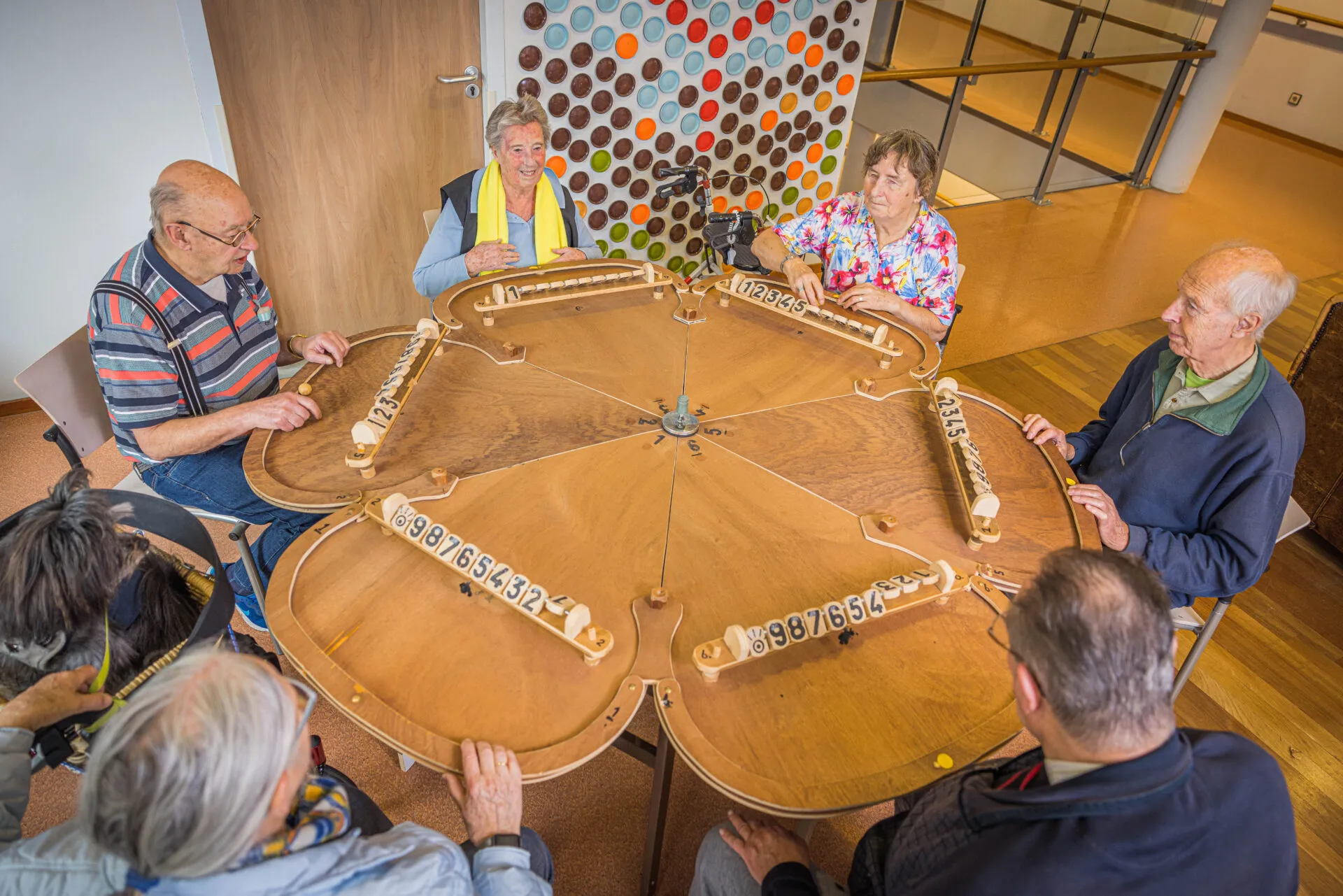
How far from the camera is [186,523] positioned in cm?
196

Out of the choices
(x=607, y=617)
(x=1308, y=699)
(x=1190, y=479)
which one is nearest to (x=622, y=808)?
(x=607, y=617)

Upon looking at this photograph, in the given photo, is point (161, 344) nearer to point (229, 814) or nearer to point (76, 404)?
point (76, 404)

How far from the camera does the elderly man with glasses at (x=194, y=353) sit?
215cm

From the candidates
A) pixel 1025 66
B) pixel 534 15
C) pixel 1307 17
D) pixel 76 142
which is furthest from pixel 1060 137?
pixel 76 142

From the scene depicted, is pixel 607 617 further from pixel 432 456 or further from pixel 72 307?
pixel 72 307

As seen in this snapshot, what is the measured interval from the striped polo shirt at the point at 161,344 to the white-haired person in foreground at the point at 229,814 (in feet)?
4.12

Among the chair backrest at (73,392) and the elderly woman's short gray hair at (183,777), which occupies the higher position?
the elderly woman's short gray hair at (183,777)

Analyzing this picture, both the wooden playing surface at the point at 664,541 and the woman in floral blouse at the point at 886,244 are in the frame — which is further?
the woman in floral blouse at the point at 886,244

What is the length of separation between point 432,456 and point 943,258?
6.57ft

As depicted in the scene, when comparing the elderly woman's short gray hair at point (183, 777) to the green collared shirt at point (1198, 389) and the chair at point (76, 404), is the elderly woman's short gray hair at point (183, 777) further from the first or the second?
the green collared shirt at point (1198, 389)

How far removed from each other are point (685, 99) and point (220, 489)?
3.06 meters

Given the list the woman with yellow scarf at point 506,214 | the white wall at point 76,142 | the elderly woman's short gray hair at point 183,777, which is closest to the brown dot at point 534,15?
the woman with yellow scarf at point 506,214

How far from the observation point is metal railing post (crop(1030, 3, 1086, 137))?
6254 mm

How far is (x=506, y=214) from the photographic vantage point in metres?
3.04
